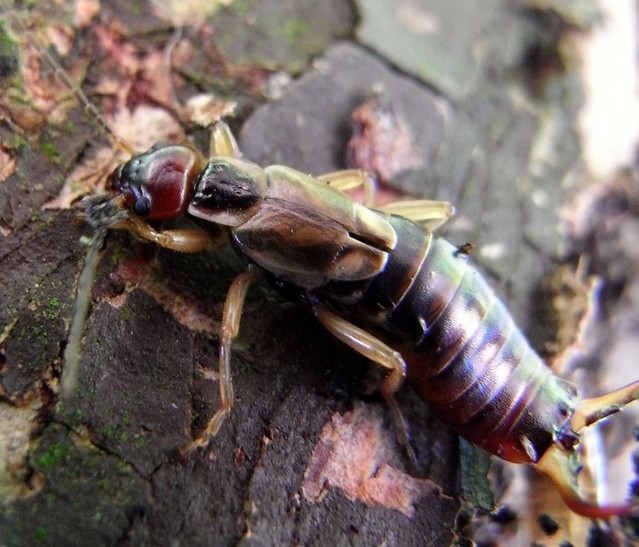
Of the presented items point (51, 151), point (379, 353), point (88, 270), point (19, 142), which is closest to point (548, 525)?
point (379, 353)

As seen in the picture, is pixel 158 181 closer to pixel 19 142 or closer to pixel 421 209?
pixel 19 142

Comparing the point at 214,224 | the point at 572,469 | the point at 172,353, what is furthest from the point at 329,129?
the point at 572,469

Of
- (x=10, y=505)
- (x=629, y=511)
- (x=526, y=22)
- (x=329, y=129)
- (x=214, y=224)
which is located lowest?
(x=10, y=505)

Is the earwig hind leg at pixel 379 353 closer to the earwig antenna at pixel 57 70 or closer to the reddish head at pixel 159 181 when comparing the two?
the reddish head at pixel 159 181

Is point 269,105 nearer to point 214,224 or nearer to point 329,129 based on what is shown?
point 329,129

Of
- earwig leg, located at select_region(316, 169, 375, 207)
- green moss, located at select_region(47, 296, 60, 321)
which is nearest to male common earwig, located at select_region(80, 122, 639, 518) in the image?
earwig leg, located at select_region(316, 169, 375, 207)

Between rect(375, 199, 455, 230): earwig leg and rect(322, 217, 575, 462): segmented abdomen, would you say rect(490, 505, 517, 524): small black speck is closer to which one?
rect(322, 217, 575, 462): segmented abdomen
